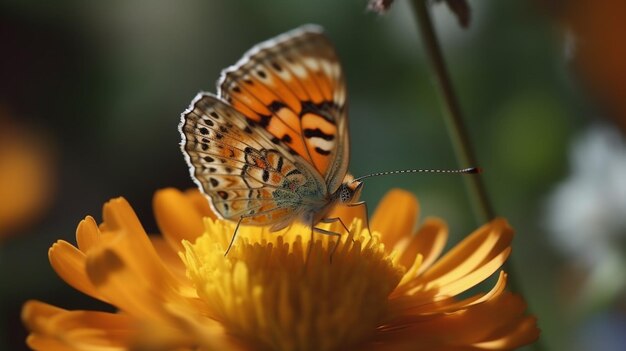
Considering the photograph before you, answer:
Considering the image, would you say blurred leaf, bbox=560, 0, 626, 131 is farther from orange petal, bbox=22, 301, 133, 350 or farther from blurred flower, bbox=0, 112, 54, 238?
blurred flower, bbox=0, 112, 54, 238

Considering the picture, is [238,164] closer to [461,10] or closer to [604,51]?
[461,10]

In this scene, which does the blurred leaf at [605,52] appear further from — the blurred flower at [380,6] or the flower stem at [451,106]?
the blurred flower at [380,6]

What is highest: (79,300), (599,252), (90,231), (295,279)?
(90,231)

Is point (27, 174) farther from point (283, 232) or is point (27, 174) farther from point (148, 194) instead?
point (283, 232)

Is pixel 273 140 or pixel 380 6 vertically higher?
pixel 380 6

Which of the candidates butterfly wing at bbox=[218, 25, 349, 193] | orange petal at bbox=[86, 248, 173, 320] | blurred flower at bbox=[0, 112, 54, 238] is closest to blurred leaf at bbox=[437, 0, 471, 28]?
butterfly wing at bbox=[218, 25, 349, 193]

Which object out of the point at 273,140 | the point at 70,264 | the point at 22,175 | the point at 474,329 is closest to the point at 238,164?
the point at 273,140

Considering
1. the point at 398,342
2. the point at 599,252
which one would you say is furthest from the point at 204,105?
the point at 599,252
